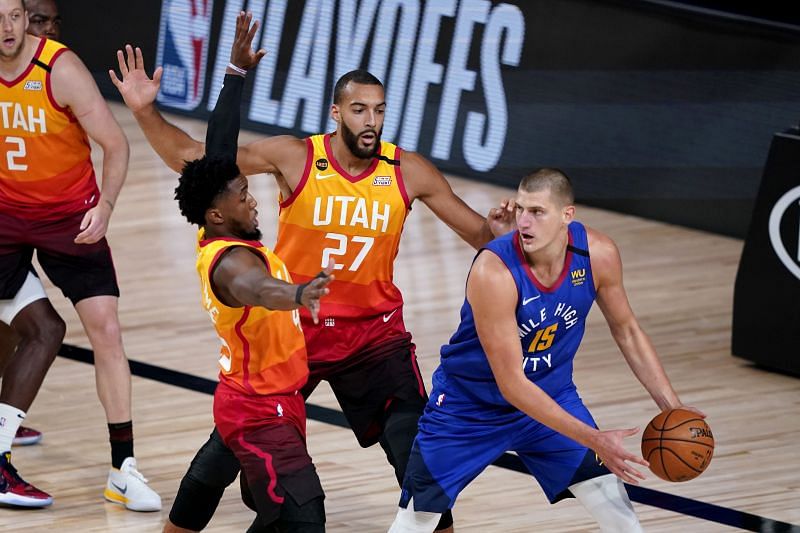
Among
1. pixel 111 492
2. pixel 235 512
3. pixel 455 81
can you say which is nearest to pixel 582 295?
pixel 235 512

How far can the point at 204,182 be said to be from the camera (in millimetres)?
5422

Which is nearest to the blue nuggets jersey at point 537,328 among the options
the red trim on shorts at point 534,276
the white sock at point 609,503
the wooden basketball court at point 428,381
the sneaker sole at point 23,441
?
the red trim on shorts at point 534,276

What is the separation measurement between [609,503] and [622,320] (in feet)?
2.06

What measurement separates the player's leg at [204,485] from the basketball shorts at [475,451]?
0.63m

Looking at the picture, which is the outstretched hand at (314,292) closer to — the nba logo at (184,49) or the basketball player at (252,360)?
the basketball player at (252,360)

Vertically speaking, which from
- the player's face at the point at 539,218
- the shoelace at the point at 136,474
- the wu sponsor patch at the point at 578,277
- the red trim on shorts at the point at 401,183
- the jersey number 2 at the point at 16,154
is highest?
the player's face at the point at 539,218

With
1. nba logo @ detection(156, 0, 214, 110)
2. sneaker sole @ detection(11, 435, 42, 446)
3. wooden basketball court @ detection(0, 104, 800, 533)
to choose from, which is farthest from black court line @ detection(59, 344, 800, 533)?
nba logo @ detection(156, 0, 214, 110)

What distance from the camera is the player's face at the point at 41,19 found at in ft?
24.0

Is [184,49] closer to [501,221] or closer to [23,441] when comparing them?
[23,441]

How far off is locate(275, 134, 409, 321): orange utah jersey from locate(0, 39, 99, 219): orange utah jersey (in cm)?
107

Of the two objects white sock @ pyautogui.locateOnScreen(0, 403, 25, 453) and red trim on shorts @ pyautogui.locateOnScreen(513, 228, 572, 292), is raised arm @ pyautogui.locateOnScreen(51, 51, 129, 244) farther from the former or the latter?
red trim on shorts @ pyautogui.locateOnScreen(513, 228, 572, 292)

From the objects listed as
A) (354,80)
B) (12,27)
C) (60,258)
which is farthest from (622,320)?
(12,27)

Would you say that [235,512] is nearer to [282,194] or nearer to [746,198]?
[282,194]

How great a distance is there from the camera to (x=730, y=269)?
36.2 feet
